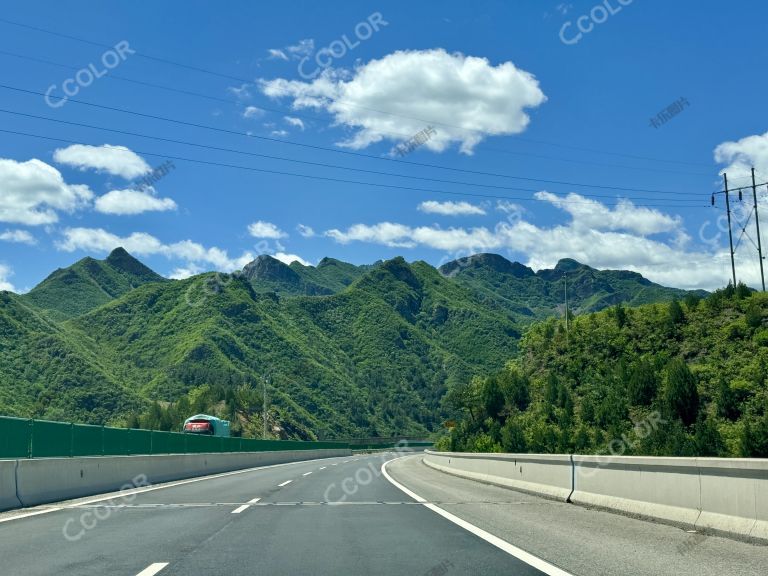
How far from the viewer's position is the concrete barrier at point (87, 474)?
1455 cm

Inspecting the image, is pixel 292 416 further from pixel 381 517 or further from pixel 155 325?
pixel 381 517

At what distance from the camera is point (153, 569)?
736 centimetres

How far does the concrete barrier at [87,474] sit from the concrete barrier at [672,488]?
33.3ft

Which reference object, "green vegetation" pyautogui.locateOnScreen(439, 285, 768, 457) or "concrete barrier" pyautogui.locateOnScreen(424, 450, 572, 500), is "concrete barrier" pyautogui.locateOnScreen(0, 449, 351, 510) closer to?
"concrete barrier" pyautogui.locateOnScreen(424, 450, 572, 500)

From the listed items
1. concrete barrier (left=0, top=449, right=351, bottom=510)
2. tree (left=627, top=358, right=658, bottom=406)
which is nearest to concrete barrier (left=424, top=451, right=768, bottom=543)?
concrete barrier (left=0, top=449, right=351, bottom=510)

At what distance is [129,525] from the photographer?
36.9 ft

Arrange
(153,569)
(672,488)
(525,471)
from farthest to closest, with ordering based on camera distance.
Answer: (525,471), (672,488), (153,569)

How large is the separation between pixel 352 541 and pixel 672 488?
14.6 feet

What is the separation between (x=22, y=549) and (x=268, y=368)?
167 meters

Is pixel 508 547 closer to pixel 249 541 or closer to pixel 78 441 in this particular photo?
pixel 249 541

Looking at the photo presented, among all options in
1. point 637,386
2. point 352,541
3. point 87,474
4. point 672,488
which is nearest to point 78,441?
point 87,474

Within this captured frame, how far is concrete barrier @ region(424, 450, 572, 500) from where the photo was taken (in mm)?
15281

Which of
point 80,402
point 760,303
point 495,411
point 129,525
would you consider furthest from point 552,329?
point 129,525

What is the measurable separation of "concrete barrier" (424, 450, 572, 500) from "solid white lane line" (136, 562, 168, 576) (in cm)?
907
